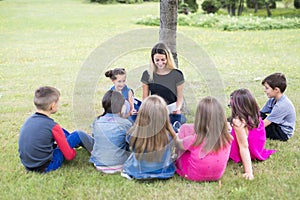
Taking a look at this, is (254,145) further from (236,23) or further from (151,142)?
(236,23)

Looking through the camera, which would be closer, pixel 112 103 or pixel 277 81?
pixel 112 103

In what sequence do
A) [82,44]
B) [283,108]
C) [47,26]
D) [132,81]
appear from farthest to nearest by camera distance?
[47,26] → [82,44] → [132,81] → [283,108]

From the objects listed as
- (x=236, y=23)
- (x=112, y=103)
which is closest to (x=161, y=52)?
(x=112, y=103)

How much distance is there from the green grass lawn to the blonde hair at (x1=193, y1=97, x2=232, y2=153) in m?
0.40

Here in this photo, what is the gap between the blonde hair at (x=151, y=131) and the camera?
128 inches

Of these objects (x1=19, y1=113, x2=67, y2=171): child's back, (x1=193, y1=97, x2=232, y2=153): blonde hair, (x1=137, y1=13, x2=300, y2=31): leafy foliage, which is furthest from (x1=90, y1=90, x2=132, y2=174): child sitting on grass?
(x1=137, y1=13, x2=300, y2=31): leafy foliage

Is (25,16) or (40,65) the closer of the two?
(40,65)

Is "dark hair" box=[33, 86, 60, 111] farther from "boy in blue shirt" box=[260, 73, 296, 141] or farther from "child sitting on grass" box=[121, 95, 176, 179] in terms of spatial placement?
"boy in blue shirt" box=[260, 73, 296, 141]

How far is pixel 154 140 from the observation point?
3.26 meters

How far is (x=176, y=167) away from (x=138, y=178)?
0.42 m

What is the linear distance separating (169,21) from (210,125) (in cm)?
236

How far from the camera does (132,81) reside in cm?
646

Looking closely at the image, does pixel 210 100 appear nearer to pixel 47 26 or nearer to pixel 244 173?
pixel 244 173

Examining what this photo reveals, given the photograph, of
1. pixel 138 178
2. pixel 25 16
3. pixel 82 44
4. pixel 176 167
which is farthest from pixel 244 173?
pixel 25 16
